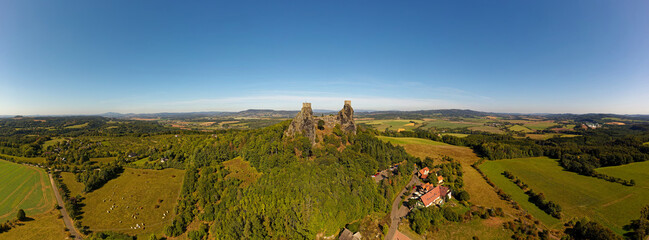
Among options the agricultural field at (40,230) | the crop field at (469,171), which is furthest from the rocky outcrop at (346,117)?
the agricultural field at (40,230)

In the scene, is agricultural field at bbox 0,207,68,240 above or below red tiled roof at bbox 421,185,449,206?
below

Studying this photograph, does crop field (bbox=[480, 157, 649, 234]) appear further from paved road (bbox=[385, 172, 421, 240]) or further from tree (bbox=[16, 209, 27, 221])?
tree (bbox=[16, 209, 27, 221])

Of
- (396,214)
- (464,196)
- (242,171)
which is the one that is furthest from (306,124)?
(464,196)

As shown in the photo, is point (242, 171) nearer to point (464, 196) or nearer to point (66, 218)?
point (66, 218)

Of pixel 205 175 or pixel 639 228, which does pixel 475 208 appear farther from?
pixel 205 175

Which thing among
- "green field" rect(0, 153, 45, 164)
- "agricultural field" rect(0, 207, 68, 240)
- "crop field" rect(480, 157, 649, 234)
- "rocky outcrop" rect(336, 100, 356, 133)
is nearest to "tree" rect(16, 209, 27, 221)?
"agricultural field" rect(0, 207, 68, 240)

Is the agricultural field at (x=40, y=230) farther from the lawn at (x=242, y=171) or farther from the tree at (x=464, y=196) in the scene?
the tree at (x=464, y=196)
